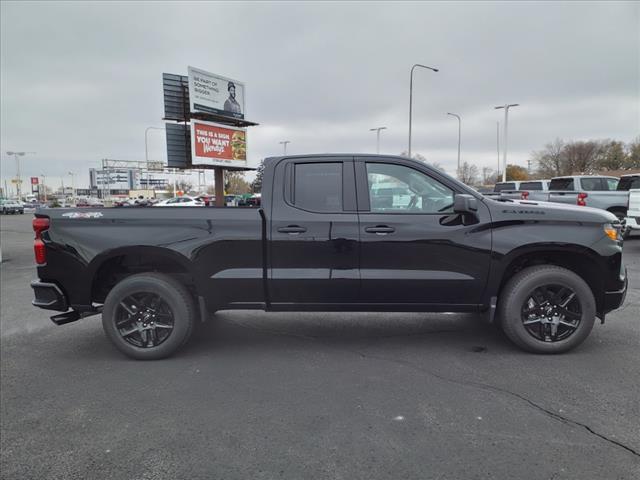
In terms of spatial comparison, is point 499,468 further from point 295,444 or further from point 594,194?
point 594,194

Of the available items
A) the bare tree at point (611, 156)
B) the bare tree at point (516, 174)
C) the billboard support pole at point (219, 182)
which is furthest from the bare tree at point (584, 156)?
the billboard support pole at point (219, 182)

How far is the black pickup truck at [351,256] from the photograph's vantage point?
3.89m

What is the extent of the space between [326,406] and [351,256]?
1.36 metres

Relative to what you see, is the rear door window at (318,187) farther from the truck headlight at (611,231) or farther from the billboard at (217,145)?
the billboard at (217,145)

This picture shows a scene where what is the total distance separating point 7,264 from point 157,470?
10.5 m

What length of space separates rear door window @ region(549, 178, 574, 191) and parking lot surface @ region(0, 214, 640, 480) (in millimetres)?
11399

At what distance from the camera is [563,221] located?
12.7ft

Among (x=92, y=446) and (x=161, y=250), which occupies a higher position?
(x=161, y=250)

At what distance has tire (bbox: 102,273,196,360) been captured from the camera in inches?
157

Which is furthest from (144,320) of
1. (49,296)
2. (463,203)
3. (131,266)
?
(463,203)

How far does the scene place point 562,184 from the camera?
15.1m

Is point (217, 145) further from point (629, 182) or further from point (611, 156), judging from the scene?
point (611, 156)

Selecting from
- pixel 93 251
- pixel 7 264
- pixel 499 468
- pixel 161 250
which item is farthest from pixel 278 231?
pixel 7 264

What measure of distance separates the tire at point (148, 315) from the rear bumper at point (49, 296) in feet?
1.50
